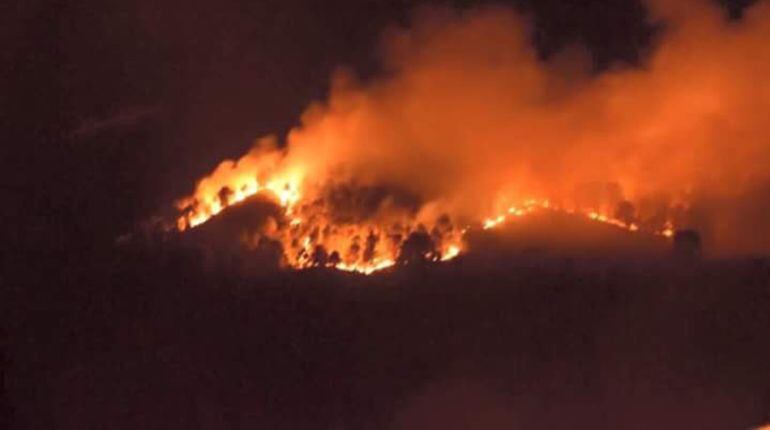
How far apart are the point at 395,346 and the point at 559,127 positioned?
58.9 inches

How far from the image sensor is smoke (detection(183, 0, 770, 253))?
630 centimetres

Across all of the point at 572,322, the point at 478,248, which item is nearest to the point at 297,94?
the point at 478,248

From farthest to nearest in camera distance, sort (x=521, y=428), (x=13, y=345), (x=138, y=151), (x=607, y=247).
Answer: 1. (x=138, y=151)
2. (x=607, y=247)
3. (x=13, y=345)
4. (x=521, y=428)

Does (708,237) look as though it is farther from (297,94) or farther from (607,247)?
(297,94)

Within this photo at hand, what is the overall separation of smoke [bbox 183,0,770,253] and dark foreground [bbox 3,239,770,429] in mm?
452

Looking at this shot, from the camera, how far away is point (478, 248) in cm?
602

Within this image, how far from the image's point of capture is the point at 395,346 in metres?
5.48

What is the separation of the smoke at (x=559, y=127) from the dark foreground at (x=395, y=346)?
0.45 m

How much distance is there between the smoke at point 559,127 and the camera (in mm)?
6297

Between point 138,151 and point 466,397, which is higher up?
point 138,151

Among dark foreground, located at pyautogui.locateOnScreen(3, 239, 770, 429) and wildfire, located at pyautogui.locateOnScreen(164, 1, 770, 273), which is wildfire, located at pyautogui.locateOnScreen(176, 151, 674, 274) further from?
dark foreground, located at pyautogui.locateOnScreen(3, 239, 770, 429)

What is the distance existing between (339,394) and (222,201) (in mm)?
1341

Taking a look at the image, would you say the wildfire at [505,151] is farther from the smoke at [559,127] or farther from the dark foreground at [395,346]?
the dark foreground at [395,346]

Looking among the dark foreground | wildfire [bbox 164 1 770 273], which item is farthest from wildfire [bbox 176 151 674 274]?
the dark foreground
